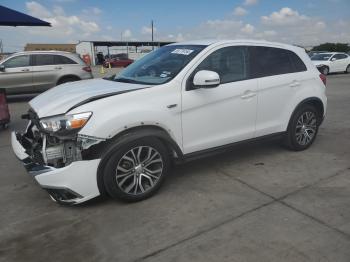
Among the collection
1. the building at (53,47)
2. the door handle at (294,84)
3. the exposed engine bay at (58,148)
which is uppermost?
the building at (53,47)

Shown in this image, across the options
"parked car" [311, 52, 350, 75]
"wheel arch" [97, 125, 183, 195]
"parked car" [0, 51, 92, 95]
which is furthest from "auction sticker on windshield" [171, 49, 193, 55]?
"parked car" [311, 52, 350, 75]

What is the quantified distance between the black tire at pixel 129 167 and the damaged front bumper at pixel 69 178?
13 cm

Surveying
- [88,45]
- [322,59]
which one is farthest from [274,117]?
[88,45]

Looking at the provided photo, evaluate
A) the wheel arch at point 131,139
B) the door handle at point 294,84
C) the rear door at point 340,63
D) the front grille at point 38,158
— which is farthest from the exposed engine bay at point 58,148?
the rear door at point 340,63

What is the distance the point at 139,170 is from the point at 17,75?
9290 mm

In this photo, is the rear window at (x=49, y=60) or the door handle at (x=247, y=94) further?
the rear window at (x=49, y=60)

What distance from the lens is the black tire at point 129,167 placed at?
352 cm

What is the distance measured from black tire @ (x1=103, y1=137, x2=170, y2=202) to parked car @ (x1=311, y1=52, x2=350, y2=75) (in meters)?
19.3

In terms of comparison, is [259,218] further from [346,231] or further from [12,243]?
[12,243]

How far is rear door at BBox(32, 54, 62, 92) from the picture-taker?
1168 centimetres

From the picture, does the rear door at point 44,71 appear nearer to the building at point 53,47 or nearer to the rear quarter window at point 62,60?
the rear quarter window at point 62,60

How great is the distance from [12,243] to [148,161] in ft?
4.87

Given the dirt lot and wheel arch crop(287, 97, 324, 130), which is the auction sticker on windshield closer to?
the dirt lot

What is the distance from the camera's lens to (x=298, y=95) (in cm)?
512
